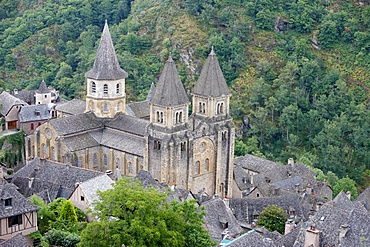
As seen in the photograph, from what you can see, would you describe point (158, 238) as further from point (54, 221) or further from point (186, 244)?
point (54, 221)

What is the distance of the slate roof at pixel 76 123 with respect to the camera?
75188 millimetres

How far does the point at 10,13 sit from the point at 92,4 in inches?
702

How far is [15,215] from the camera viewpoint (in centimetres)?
4769

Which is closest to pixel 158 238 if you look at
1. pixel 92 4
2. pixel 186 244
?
pixel 186 244

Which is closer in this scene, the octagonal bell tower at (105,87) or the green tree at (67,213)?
the green tree at (67,213)

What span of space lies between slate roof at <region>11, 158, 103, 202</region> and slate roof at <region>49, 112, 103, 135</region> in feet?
21.3

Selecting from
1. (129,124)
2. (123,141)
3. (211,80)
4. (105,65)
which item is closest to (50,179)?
(123,141)

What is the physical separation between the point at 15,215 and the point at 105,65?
34.7 meters

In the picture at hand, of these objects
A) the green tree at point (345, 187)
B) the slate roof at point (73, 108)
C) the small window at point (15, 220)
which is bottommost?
the green tree at point (345, 187)

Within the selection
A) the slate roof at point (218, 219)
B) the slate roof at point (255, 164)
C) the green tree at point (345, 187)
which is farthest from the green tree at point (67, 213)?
the green tree at point (345, 187)

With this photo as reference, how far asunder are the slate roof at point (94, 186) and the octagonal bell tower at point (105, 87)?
61.0 ft

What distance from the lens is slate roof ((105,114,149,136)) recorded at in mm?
74662

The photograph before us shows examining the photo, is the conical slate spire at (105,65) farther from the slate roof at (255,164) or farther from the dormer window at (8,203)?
the dormer window at (8,203)

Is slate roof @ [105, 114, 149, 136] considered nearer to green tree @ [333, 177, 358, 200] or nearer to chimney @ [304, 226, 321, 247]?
green tree @ [333, 177, 358, 200]
